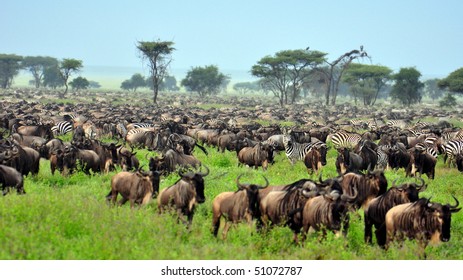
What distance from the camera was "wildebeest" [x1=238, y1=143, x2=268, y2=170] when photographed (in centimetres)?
1698

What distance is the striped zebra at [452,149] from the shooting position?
65.6 ft

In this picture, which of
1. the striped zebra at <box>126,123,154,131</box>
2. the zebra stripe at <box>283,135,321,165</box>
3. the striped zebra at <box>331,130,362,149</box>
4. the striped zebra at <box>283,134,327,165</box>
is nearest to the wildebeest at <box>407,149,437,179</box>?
the striped zebra at <box>283,134,327,165</box>

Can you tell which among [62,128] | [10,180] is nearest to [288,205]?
[10,180]

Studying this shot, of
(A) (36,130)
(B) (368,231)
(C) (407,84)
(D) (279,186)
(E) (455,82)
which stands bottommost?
(B) (368,231)

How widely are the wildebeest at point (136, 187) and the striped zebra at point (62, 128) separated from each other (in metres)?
16.0

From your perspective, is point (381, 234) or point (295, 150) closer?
point (381, 234)

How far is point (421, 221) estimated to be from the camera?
27.2ft

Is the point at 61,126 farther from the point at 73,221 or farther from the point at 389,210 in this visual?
the point at 389,210

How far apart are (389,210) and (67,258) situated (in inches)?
213

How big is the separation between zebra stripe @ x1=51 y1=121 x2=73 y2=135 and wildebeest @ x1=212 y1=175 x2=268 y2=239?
18595 millimetres

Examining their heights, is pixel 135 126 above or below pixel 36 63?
below

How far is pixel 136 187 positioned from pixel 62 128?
55.8 feet

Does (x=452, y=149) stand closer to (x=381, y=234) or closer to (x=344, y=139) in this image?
(x=344, y=139)

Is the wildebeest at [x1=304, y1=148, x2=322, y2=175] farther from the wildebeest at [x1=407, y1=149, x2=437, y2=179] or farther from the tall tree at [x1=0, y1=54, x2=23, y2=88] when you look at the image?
the tall tree at [x1=0, y1=54, x2=23, y2=88]
